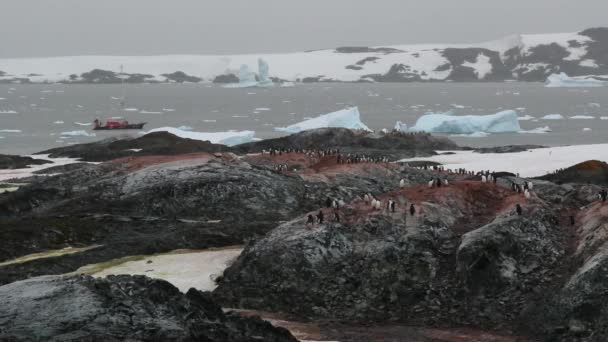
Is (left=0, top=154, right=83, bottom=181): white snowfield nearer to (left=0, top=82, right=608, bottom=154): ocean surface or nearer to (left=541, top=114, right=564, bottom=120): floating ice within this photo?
(left=0, top=82, right=608, bottom=154): ocean surface

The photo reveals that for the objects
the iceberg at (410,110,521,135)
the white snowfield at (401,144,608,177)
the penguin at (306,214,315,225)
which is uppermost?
the iceberg at (410,110,521,135)

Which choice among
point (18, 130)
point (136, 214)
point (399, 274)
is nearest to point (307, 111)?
point (18, 130)

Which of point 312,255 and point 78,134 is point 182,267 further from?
point 78,134

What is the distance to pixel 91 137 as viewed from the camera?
106 meters

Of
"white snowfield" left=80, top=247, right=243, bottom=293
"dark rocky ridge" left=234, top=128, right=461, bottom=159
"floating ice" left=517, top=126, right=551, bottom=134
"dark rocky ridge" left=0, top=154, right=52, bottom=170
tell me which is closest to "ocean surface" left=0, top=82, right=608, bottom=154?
"floating ice" left=517, top=126, right=551, bottom=134

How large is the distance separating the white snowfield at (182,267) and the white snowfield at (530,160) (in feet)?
85.6

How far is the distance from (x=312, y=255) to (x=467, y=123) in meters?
77.9

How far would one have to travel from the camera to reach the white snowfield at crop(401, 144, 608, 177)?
5150 centimetres

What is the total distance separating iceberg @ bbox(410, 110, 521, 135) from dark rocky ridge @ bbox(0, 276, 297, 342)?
83577mm

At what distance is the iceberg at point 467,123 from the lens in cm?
10028

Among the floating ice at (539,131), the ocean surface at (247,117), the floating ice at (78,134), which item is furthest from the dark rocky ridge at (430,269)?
the floating ice at (78,134)

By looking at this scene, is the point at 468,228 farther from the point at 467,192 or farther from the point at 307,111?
the point at 307,111

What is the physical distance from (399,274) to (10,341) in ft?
37.1

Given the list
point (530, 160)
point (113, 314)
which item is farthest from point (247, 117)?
point (113, 314)
